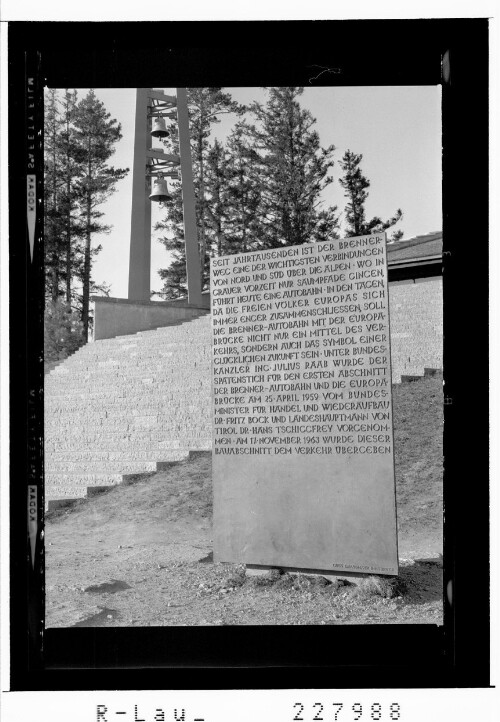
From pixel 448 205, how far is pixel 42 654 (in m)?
3.26

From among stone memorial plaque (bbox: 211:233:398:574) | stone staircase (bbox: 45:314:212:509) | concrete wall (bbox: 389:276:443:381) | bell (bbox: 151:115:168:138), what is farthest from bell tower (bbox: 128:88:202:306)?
stone memorial plaque (bbox: 211:233:398:574)

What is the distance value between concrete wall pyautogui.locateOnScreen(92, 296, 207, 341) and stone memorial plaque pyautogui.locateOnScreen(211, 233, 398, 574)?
761 cm

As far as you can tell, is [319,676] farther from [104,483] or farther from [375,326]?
[104,483]

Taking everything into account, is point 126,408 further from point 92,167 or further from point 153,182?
point 92,167

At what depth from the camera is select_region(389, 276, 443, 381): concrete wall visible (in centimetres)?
1067

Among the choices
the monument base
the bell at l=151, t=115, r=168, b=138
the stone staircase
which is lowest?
the monument base

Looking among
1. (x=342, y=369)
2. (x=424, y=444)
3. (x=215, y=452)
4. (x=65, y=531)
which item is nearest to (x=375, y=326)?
(x=342, y=369)

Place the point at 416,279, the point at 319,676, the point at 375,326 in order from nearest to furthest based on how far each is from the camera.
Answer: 1. the point at 319,676
2. the point at 375,326
3. the point at 416,279

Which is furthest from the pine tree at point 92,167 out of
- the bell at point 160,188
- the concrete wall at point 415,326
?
the bell at point 160,188

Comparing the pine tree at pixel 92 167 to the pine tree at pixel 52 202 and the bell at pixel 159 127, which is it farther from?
the bell at pixel 159 127

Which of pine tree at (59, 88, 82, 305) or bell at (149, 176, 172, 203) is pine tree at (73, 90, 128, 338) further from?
bell at (149, 176, 172, 203)

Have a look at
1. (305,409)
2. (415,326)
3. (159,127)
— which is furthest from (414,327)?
(305,409)

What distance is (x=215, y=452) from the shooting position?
17.9 feet

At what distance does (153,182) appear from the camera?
39.8 feet
